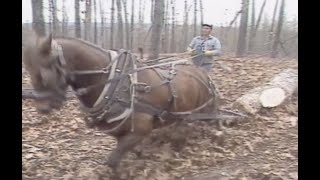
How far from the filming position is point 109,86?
5.22m

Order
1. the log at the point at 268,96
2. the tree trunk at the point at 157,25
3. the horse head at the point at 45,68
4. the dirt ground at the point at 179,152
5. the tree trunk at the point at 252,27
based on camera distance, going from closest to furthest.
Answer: the horse head at the point at 45,68
the dirt ground at the point at 179,152
the log at the point at 268,96
the tree trunk at the point at 157,25
the tree trunk at the point at 252,27

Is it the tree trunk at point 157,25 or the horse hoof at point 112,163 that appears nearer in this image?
the horse hoof at point 112,163

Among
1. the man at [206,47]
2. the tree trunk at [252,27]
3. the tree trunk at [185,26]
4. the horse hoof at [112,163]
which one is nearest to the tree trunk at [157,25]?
the man at [206,47]

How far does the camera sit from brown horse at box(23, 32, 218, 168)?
479 cm

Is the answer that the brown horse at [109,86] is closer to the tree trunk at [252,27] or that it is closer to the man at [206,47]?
the man at [206,47]

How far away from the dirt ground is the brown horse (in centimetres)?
56

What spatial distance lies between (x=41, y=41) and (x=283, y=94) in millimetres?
5261

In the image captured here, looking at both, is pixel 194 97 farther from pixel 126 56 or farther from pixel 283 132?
pixel 283 132

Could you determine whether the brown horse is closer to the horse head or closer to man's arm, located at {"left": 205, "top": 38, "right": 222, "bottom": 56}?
the horse head

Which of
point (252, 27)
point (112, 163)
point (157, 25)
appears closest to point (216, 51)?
point (112, 163)

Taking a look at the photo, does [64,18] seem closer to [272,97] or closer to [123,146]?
[272,97]

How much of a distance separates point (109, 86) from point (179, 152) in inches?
68.9

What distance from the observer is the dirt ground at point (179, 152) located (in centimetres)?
574

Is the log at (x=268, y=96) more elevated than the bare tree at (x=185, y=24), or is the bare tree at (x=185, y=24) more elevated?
the bare tree at (x=185, y=24)
